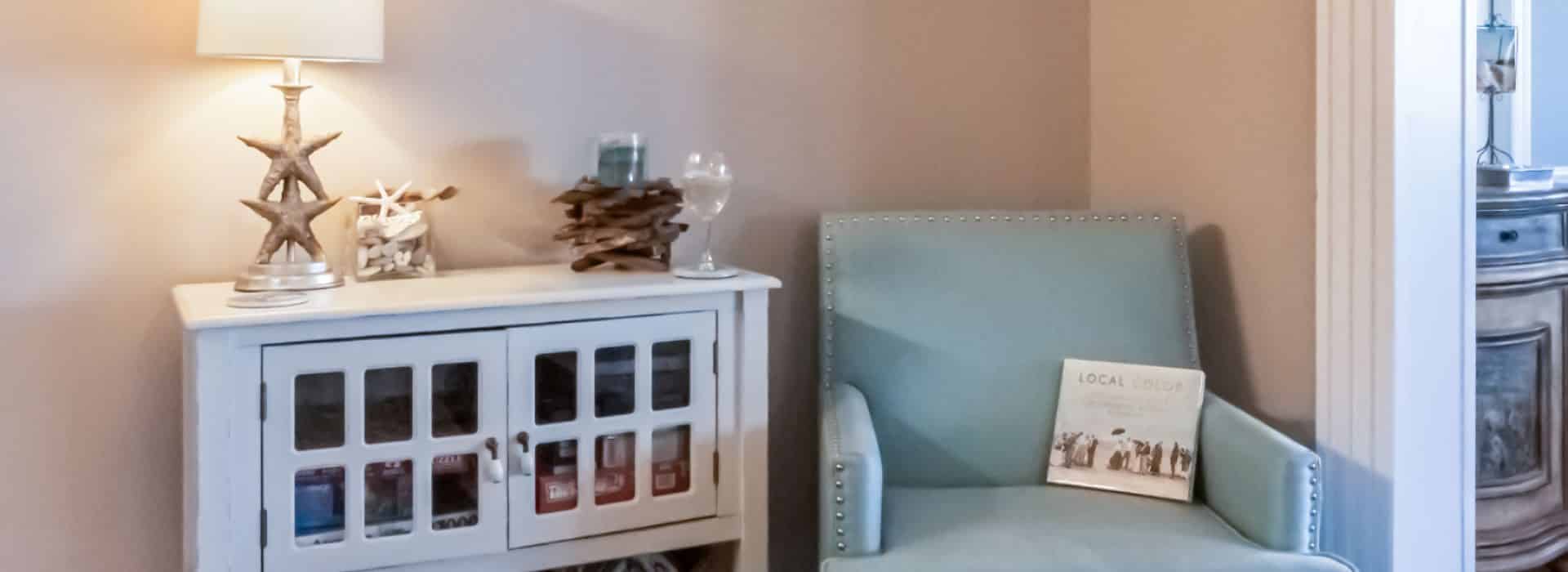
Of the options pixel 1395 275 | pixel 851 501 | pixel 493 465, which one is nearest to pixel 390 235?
pixel 493 465

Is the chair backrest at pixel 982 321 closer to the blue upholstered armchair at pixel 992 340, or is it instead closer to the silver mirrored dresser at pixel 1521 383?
the blue upholstered armchair at pixel 992 340

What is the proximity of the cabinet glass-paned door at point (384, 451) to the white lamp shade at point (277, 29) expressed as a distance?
1.28 feet

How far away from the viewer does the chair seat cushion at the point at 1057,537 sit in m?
1.61

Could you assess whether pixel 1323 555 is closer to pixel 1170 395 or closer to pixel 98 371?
pixel 1170 395

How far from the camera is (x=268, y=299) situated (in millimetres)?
1607

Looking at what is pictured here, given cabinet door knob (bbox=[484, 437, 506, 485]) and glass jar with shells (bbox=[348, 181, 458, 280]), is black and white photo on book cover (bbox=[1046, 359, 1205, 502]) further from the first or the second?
glass jar with shells (bbox=[348, 181, 458, 280])

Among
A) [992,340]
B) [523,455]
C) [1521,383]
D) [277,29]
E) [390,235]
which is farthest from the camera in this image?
[1521,383]

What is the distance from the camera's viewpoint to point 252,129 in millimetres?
1841

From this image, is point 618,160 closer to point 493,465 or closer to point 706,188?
point 706,188

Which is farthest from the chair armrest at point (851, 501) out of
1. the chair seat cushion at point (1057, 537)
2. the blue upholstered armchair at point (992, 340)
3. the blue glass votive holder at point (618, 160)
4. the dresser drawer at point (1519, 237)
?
the dresser drawer at point (1519, 237)

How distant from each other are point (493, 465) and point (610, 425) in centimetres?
18

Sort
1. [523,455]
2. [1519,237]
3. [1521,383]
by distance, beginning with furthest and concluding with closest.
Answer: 1. [1521,383]
2. [1519,237]
3. [523,455]

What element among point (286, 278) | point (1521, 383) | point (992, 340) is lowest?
point (1521, 383)

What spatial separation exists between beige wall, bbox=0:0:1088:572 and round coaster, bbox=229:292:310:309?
232 millimetres
